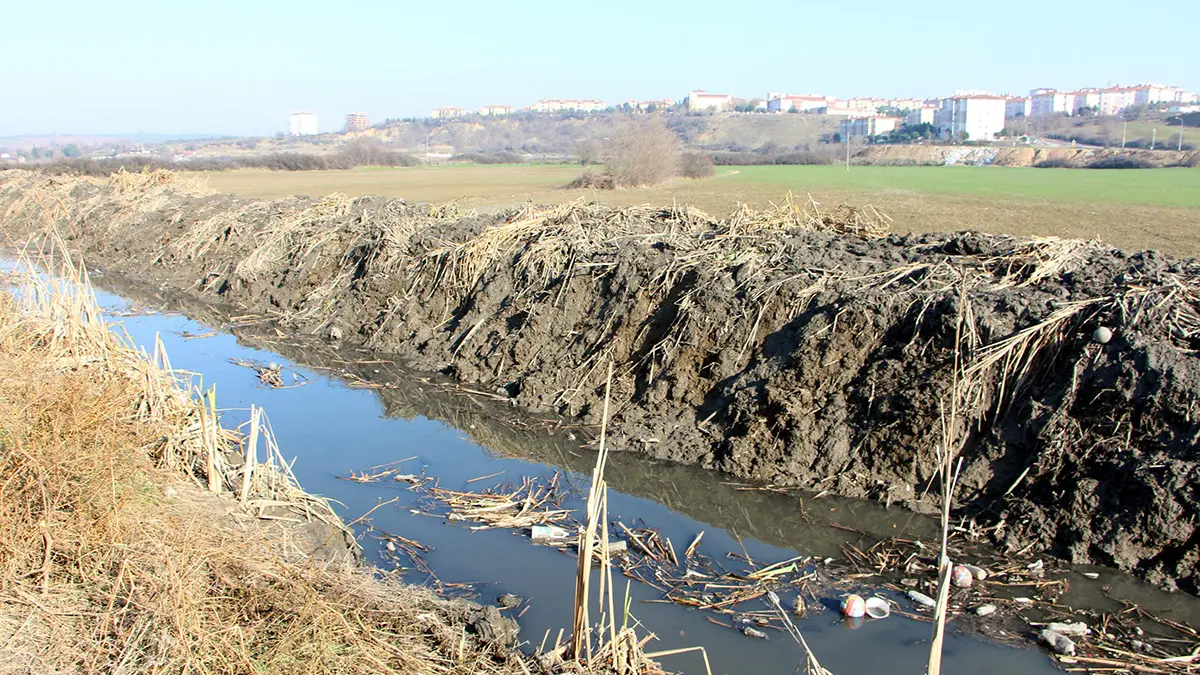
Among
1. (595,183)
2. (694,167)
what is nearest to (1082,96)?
(694,167)

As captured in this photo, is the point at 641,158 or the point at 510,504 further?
the point at 641,158

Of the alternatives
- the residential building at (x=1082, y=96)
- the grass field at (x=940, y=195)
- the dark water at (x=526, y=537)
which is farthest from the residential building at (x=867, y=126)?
the dark water at (x=526, y=537)

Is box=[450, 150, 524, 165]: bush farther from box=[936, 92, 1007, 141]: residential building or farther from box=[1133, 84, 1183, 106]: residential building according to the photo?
box=[1133, 84, 1183, 106]: residential building

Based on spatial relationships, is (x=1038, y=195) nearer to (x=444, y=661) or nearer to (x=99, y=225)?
(x=99, y=225)

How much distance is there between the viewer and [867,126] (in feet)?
→ 375

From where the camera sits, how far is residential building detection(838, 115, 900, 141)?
113 meters

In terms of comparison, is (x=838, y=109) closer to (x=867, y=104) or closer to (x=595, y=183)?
(x=867, y=104)

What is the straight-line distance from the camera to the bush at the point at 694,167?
47.6 metres

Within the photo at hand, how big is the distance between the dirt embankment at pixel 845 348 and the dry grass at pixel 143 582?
8.71ft

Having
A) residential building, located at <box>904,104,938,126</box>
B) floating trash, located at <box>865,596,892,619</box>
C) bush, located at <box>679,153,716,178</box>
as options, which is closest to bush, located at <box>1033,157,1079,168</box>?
bush, located at <box>679,153,716,178</box>

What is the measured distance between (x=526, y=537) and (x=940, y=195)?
32.5m

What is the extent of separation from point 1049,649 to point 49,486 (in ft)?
17.7

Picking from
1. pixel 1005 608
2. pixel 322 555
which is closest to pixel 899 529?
pixel 1005 608

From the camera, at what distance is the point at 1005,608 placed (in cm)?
527
